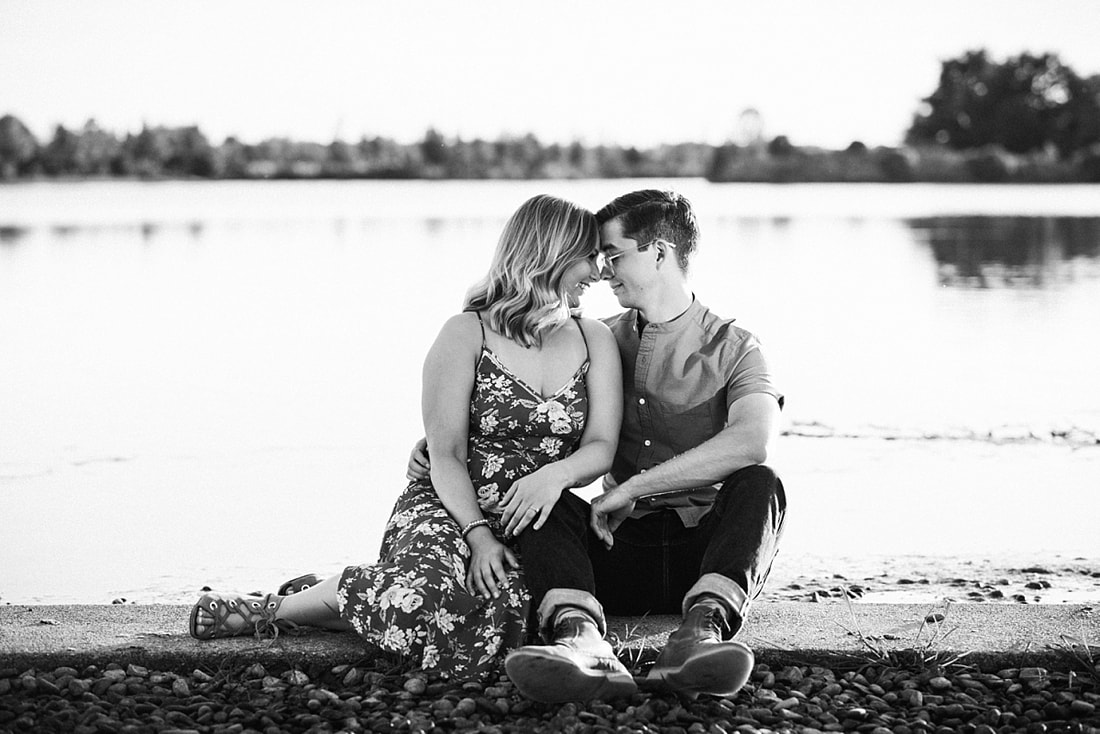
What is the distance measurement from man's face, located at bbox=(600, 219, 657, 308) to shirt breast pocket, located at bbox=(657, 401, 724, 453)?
0.34 metres

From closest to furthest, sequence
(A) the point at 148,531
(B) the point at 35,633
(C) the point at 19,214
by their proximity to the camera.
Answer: (B) the point at 35,633 → (A) the point at 148,531 → (C) the point at 19,214

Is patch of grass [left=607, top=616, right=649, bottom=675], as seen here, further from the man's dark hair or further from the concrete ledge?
the man's dark hair

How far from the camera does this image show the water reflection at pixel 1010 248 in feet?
58.4

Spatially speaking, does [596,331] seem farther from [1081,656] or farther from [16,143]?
[16,143]

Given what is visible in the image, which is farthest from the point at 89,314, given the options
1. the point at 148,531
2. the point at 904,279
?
the point at 904,279

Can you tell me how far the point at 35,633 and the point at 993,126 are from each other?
185 ft

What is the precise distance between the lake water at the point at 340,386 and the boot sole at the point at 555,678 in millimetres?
1478

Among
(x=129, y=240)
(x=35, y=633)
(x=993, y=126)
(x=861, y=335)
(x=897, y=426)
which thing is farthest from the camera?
(x=993, y=126)

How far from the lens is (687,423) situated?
3.90 metres

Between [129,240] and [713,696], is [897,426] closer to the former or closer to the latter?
[713,696]

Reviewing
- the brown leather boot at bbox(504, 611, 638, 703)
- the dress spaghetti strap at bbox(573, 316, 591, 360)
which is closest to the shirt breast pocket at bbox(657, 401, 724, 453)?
the dress spaghetti strap at bbox(573, 316, 591, 360)

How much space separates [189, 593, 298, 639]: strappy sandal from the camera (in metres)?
3.52

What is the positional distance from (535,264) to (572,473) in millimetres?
574

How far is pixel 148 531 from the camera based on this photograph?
5.76 metres
